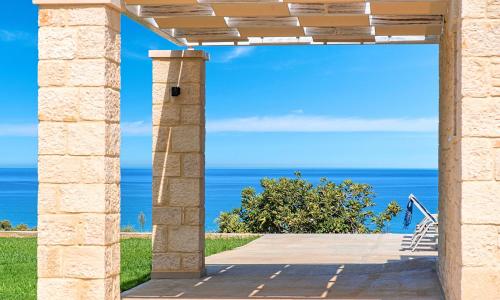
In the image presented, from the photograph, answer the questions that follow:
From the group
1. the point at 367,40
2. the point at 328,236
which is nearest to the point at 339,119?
the point at 328,236

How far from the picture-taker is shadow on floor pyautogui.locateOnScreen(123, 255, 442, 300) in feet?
32.6

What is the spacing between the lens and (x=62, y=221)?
8320mm

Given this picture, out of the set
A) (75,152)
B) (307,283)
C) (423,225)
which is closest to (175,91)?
(307,283)

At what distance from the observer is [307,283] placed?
11.0 meters

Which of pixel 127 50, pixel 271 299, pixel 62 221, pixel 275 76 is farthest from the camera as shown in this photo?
pixel 275 76

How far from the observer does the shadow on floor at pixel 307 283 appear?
9938mm

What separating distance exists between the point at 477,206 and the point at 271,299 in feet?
9.07

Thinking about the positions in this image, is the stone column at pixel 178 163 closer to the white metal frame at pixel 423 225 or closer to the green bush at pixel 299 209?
the white metal frame at pixel 423 225

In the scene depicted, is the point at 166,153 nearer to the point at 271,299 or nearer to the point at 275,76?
the point at 271,299

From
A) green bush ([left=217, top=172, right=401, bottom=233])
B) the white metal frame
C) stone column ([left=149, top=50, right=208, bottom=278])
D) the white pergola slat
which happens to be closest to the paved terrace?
the white metal frame

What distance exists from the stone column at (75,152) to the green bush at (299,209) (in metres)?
12.8

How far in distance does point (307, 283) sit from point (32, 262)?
5251mm

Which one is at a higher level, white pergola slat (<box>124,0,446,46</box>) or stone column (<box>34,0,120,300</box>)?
white pergola slat (<box>124,0,446,46</box>)

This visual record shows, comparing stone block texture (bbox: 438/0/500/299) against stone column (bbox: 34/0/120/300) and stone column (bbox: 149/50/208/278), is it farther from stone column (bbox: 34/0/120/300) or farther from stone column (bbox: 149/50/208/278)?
stone column (bbox: 149/50/208/278)
